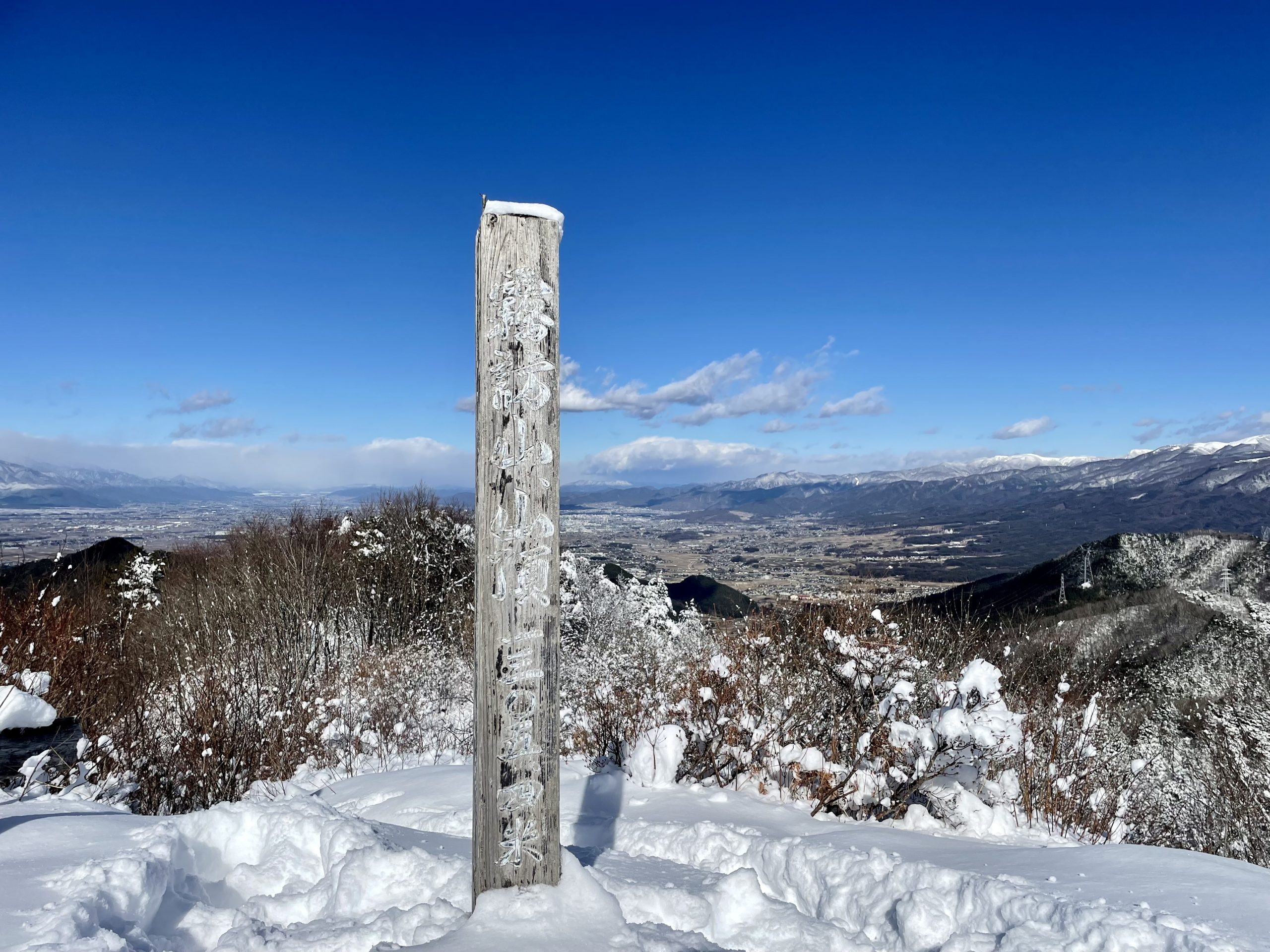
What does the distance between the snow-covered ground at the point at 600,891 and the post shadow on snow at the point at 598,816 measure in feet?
0.16

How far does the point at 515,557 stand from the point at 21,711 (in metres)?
4.43

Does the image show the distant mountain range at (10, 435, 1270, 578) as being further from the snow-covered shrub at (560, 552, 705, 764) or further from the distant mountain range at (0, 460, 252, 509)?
the snow-covered shrub at (560, 552, 705, 764)

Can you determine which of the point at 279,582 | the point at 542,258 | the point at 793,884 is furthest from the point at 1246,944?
the point at 279,582

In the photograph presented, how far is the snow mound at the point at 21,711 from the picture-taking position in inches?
185

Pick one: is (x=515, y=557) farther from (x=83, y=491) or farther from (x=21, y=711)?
(x=83, y=491)

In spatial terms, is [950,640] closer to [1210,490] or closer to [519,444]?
[519,444]

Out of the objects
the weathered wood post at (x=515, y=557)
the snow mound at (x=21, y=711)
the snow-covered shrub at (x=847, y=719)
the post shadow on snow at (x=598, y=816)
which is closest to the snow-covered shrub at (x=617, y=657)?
the weathered wood post at (x=515, y=557)

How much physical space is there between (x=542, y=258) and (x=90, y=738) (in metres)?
6.69

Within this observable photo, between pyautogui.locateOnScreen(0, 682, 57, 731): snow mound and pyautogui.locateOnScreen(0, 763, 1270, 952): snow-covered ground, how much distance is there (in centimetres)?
71

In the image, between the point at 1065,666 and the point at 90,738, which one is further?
the point at 1065,666

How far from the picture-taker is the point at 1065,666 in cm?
1073

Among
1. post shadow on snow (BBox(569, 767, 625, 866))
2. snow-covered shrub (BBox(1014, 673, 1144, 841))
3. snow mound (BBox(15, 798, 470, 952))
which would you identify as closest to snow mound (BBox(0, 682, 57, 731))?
snow mound (BBox(15, 798, 470, 952))

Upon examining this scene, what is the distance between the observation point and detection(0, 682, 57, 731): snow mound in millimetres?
4707

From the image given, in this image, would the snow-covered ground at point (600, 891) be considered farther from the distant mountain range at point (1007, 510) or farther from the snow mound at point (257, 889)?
the distant mountain range at point (1007, 510)
